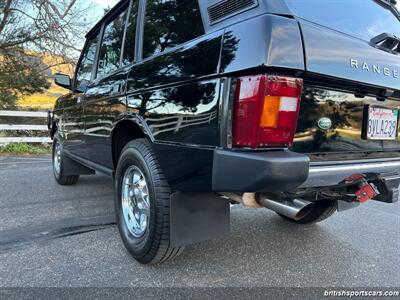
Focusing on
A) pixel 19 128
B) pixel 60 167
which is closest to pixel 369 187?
pixel 60 167

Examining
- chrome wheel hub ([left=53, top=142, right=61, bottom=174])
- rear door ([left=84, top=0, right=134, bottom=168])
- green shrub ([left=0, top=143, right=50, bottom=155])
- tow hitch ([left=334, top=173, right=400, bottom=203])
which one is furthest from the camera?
green shrub ([left=0, top=143, right=50, bottom=155])

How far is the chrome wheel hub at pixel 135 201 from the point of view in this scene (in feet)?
8.77

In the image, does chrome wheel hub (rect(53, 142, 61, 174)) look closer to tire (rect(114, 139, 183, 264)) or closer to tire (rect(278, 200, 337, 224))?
tire (rect(114, 139, 183, 264))

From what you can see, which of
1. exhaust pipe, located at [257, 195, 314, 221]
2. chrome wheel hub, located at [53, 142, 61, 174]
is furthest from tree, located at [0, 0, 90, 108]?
exhaust pipe, located at [257, 195, 314, 221]

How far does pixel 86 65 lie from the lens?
14.7 feet

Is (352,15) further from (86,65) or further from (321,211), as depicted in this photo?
(86,65)

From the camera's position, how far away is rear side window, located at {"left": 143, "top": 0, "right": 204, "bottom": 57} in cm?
218

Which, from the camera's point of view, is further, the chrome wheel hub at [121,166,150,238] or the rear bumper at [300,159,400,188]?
the chrome wheel hub at [121,166,150,238]

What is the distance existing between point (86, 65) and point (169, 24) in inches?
94.9

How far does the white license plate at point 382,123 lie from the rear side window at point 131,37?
1.85 meters

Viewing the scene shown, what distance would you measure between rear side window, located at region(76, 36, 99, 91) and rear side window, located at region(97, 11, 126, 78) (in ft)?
1.09

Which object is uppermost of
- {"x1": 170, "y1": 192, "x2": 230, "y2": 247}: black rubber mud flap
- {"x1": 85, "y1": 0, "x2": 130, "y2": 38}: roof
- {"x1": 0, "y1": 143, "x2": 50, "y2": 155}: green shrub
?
{"x1": 85, "y1": 0, "x2": 130, "y2": 38}: roof

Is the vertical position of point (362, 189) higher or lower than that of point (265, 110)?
lower

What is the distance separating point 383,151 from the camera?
8.16 feet
